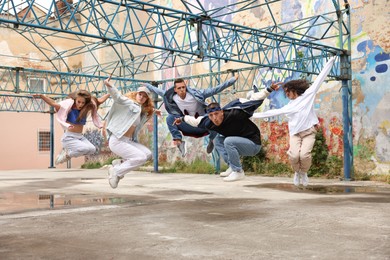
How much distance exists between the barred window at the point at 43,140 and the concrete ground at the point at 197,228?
21.5 m

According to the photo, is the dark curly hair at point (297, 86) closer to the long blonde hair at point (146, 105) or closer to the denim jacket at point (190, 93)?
the denim jacket at point (190, 93)

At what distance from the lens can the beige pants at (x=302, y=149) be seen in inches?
→ 363

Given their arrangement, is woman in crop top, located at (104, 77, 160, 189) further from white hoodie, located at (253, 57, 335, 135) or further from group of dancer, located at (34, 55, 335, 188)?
white hoodie, located at (253, 57, 335, 135)

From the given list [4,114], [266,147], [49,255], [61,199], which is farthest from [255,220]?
[4,114]

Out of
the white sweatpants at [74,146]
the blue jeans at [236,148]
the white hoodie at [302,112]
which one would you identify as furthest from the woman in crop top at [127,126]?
the white hoodie at [302,112]

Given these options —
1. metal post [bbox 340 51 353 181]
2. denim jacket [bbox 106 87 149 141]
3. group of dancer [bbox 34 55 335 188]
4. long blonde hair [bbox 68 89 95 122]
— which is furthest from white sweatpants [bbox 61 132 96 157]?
metal post [bbox 340 51 353 181]

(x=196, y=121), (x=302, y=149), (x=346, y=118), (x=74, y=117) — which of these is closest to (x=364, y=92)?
(x=346, y=118)

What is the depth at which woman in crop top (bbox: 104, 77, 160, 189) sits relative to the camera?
8.51 meters

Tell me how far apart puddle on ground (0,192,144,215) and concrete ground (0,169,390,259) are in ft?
0.06

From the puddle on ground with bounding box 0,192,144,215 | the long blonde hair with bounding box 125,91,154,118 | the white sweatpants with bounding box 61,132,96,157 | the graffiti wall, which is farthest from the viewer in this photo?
the graffiti wall

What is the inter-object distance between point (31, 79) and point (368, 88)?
68.2ft

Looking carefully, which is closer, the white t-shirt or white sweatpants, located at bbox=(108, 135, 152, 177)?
white sweatpants, located at bbox=(108, 135, 152, 177)

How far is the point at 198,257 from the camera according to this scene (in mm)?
3898

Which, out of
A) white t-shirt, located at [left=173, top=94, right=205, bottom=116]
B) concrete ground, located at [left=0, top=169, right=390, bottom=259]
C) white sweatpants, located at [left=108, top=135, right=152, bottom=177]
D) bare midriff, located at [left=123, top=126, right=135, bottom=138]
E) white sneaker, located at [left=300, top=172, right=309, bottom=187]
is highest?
white t-shirt, located at [left=173, top=94, right=205, bottom=116]
